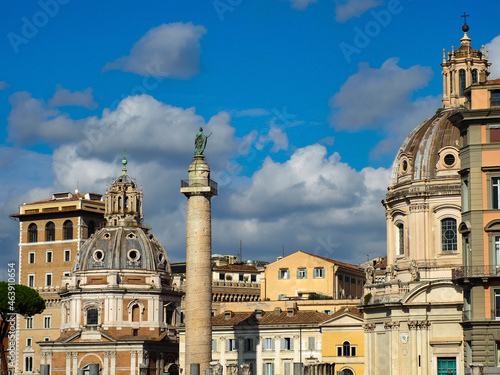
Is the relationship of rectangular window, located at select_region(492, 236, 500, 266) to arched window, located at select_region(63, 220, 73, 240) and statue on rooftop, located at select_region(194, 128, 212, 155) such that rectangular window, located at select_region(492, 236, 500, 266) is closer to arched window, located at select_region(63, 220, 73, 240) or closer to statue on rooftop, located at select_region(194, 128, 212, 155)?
statue on rooftop, located at select_region(194, 128, 212, 155)

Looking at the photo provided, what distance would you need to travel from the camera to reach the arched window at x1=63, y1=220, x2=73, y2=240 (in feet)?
459

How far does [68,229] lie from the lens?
140m

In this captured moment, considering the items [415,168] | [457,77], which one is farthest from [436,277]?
[457,77]

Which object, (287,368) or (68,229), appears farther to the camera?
(68,229)

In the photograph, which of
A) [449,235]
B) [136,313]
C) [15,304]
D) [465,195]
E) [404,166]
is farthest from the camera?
[15,304]

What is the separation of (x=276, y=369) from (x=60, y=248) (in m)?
52.4

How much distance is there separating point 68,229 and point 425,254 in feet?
240

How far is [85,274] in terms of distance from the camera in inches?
4734

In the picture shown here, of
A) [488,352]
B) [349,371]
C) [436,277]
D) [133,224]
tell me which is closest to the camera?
[488,352]

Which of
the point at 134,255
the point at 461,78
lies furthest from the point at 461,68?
the point at 134,255

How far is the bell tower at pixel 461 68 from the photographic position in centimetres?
8044

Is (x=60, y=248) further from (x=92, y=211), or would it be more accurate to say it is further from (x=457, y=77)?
(x=457, y=77)

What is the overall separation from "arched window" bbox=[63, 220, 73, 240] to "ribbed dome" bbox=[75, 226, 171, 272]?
57.1 ft

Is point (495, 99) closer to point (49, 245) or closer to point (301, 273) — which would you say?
point (301, 273)
